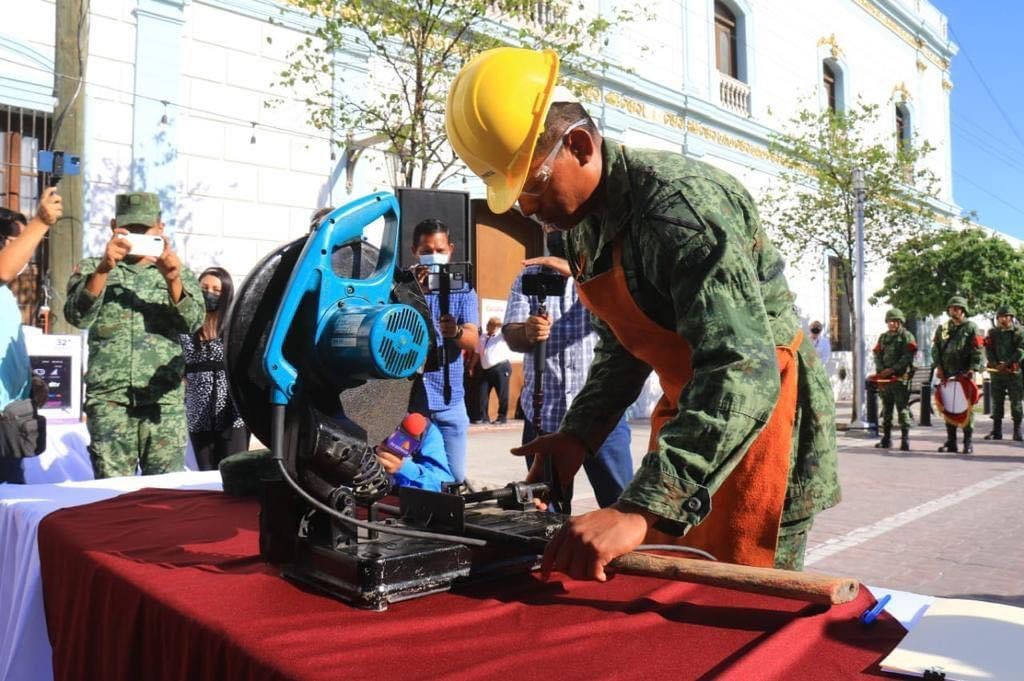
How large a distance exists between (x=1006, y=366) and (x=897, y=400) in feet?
7.51

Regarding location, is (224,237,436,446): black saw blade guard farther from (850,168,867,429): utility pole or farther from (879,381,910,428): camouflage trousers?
(850,168,867,429): utility pole

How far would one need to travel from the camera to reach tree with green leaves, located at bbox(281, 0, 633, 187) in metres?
7.70

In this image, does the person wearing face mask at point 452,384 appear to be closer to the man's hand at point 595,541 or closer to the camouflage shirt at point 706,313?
the camouflage shirt at point 706,313

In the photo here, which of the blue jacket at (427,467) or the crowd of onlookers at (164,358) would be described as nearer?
the blue jacket at (427,467)

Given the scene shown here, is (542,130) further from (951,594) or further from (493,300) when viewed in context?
(493,300)

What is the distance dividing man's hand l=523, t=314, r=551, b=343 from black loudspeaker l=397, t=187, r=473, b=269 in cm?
120

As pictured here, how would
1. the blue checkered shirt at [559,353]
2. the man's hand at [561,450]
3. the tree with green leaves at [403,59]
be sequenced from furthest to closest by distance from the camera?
the tree with green leaves at [403,59] < the blue checkered shirt at [559,353] < the man's hand at [561,450]

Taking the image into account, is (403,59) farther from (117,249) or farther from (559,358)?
(117,249)

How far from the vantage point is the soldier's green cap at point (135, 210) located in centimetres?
350

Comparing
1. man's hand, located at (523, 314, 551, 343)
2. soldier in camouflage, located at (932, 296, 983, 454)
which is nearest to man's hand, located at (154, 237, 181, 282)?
man's hand, located at (523, 314, 551, 343)

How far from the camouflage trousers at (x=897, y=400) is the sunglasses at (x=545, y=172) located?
943 cm

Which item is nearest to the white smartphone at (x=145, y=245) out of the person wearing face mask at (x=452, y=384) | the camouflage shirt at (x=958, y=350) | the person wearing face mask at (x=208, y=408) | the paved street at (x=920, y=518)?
the person wearing face mask at (x=208, y=408)

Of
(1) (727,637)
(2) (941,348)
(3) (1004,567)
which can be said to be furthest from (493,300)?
(1) (727,637)

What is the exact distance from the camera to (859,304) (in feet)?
35.6
